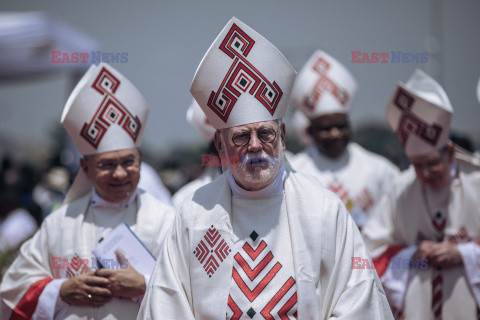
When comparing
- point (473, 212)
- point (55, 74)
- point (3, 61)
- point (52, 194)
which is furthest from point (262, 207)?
point (55, 74)

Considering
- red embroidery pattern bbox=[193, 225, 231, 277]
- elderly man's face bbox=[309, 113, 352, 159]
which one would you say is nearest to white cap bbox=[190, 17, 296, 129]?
red embroidery pattern bbox=[193, 225, 231, 277]

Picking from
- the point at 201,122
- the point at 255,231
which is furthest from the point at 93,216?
the point at 201,122

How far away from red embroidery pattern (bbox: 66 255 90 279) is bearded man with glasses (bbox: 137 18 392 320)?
39.9 inches

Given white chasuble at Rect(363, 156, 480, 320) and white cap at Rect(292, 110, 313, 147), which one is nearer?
white chasuble at Rect(363, 156, 480, 320)

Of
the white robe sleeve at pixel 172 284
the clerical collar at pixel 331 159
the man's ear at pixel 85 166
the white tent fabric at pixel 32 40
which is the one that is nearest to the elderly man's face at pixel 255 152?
the white robe sleeve at pixel 172 284

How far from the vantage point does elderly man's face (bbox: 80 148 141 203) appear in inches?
172

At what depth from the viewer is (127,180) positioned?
14.4 feet

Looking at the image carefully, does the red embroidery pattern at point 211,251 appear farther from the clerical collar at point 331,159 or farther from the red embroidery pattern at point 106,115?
the clerical collar at point 331,159

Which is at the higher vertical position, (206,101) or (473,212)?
(206,101)

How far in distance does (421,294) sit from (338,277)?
1980 mm

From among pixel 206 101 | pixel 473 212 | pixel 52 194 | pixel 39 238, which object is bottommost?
pixel 52 194

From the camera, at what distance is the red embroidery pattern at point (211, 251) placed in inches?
133

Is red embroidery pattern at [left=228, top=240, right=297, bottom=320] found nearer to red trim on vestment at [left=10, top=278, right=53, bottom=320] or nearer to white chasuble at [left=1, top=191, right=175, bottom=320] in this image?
white chasuble at [left=1, top=191, right=175, bottom=320]

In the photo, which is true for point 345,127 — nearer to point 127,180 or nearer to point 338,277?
point 127,180
